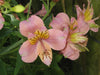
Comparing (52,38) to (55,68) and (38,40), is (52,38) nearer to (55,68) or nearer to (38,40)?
(38,40)

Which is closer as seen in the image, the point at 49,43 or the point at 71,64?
the point at 49,43

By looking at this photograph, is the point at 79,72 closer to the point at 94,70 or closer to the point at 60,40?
the point at 94,70

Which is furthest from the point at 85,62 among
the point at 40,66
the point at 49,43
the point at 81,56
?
the point at 49,43

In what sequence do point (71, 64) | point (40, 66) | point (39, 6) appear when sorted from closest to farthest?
point (40, 66) < point (39, 6) < point (71, 64)

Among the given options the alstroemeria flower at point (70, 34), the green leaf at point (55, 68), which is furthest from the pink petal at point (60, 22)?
the green leaf at point (55, 68)

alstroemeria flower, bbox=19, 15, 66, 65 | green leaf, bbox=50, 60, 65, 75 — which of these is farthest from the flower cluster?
green leaf, bbox=50, 60, 65, 75

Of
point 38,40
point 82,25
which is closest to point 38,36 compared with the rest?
point 38,40

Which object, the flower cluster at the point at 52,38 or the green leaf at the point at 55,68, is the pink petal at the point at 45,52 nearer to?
the flower cluster at the point at 52,38
